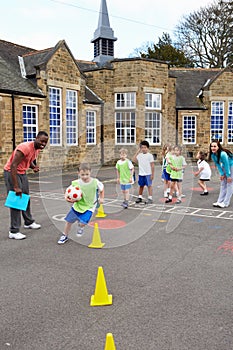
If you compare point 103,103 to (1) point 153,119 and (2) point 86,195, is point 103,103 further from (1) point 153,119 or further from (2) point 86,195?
(2) point 86,195

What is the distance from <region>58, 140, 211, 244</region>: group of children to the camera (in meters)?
6.34

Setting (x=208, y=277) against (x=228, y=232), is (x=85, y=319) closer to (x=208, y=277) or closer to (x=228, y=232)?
(x=208, y=277)

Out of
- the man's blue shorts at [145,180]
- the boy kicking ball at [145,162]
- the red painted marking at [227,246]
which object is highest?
the boy kicking ball at [145,162]

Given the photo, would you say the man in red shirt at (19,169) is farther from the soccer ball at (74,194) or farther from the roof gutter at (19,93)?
the roof gutter at (19,93)

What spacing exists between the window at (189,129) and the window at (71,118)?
1063cm

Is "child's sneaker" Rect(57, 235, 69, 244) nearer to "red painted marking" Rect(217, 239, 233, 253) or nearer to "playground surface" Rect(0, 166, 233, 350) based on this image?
"playground surface" Rect(0, 166, 233, 350)

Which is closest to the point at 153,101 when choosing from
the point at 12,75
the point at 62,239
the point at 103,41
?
the point at 103,41

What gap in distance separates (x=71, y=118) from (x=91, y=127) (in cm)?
241

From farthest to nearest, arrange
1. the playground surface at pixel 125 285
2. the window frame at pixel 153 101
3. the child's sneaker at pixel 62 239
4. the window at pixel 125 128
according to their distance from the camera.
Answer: the window at pixel 125 128, the window frame at pixel 153 101, the child's sneaker at pixel 62 239, the playground surface at pixel 125 285

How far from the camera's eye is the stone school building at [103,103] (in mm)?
19594

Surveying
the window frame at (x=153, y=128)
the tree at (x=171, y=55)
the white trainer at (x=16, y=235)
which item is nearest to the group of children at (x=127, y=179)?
the white trainer at (x=16, y=235)

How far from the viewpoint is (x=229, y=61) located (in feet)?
126

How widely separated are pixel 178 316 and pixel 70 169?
61.1ft

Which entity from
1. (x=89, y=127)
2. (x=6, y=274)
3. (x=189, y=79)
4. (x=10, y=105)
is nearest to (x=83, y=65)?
(x=89, y=127)
